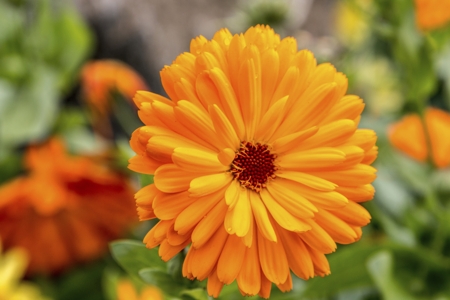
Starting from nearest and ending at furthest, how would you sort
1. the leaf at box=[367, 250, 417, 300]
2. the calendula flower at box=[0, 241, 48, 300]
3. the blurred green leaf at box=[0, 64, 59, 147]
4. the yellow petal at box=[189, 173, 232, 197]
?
the yellow petal at box=[189, 173, 232, 197] < the leaf at box=[367, 250, 417, 300] < the calendula flower at box=[0, 241, 48, 300] < the blurred green leaf at box=[0, 64, 59, 147]

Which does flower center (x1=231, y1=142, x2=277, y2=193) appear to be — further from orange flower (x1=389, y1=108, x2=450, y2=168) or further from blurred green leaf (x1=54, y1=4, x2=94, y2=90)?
blurred green leaf (x1=54, y1=4, x2=94, y2=90)

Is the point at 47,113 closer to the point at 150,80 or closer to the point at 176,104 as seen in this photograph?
the point at 150,80

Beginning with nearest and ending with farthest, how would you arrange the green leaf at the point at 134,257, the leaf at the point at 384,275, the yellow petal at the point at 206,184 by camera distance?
1. the yellow petal at the point at 206,184
2. the green leaf at the point at 134,257
3. the leaf at the point at 384,275

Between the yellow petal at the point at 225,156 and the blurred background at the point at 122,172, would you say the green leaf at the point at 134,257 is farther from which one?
the yellow petal at the point at 225,156

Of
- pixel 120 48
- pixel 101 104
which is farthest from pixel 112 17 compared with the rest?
pixel 101 104

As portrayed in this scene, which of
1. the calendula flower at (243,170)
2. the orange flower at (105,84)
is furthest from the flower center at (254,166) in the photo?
the orange flower at (105,84)

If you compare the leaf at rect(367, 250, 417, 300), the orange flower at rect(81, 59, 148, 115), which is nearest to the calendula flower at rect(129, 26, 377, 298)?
the leaf at rect(367, 250, 417, 300)
